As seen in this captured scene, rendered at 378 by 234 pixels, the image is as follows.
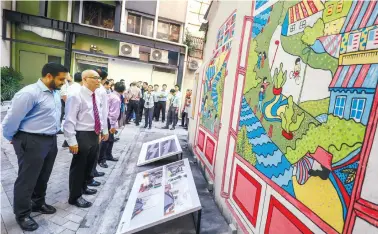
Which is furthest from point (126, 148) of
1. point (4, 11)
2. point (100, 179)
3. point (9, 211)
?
point (4, 11)

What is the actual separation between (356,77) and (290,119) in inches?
25.2

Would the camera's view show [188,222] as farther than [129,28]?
No

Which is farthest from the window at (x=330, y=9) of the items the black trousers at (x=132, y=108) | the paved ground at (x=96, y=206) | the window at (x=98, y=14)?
the window at (x=98, y=14)

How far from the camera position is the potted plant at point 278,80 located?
2.20 meters

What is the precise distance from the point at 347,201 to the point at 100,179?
417cm

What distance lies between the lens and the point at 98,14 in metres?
14.3

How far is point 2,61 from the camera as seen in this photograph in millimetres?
12586

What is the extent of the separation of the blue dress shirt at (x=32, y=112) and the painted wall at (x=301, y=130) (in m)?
2.31

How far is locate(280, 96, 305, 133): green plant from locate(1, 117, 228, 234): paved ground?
1.68m

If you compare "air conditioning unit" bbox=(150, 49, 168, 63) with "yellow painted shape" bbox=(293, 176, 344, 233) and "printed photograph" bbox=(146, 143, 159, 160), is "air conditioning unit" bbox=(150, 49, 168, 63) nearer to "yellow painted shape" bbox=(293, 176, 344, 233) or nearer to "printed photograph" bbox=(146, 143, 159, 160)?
"printed photograph" bbox=(146, 143, 159, 160)

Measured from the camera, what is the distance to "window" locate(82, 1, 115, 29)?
14.1m

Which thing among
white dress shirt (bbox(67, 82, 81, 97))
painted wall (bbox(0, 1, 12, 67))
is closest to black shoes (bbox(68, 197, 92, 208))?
white dress shirt (bbox(67, 82, 81, 97))

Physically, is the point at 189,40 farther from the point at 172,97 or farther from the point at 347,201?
the point at 347,201

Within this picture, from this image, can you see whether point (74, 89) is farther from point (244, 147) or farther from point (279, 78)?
point (279, 78)
